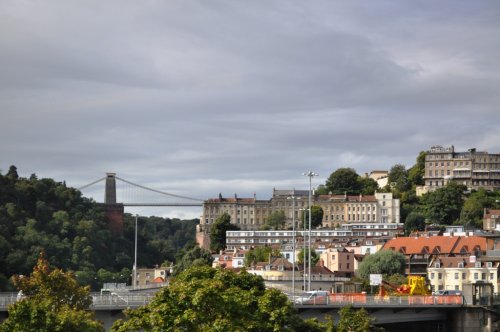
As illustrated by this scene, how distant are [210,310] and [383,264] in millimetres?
108201

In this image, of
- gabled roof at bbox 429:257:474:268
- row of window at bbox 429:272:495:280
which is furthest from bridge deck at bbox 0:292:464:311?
gabled roof at bbox 429:257:474:268

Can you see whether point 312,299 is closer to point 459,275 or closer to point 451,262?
point 459,275

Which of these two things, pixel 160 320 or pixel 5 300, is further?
pixel 5 300

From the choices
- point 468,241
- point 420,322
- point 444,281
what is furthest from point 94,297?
point 468,241

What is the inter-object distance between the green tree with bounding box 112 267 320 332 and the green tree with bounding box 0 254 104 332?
2.93 m

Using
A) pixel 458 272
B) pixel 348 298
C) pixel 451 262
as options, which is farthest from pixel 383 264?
pixel 348 298

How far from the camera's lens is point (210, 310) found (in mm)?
65750

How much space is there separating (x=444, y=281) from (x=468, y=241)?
13.7 m

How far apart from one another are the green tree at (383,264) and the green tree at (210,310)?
101489 mm

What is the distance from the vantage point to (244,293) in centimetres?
6906

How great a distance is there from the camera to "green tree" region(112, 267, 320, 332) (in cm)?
6494

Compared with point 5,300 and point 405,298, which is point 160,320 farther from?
point 405,298

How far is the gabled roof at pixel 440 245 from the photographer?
178m

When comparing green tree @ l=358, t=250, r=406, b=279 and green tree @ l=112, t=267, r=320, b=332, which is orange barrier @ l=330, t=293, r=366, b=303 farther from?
green tree @ l=358, t=250, r=406, b=279
